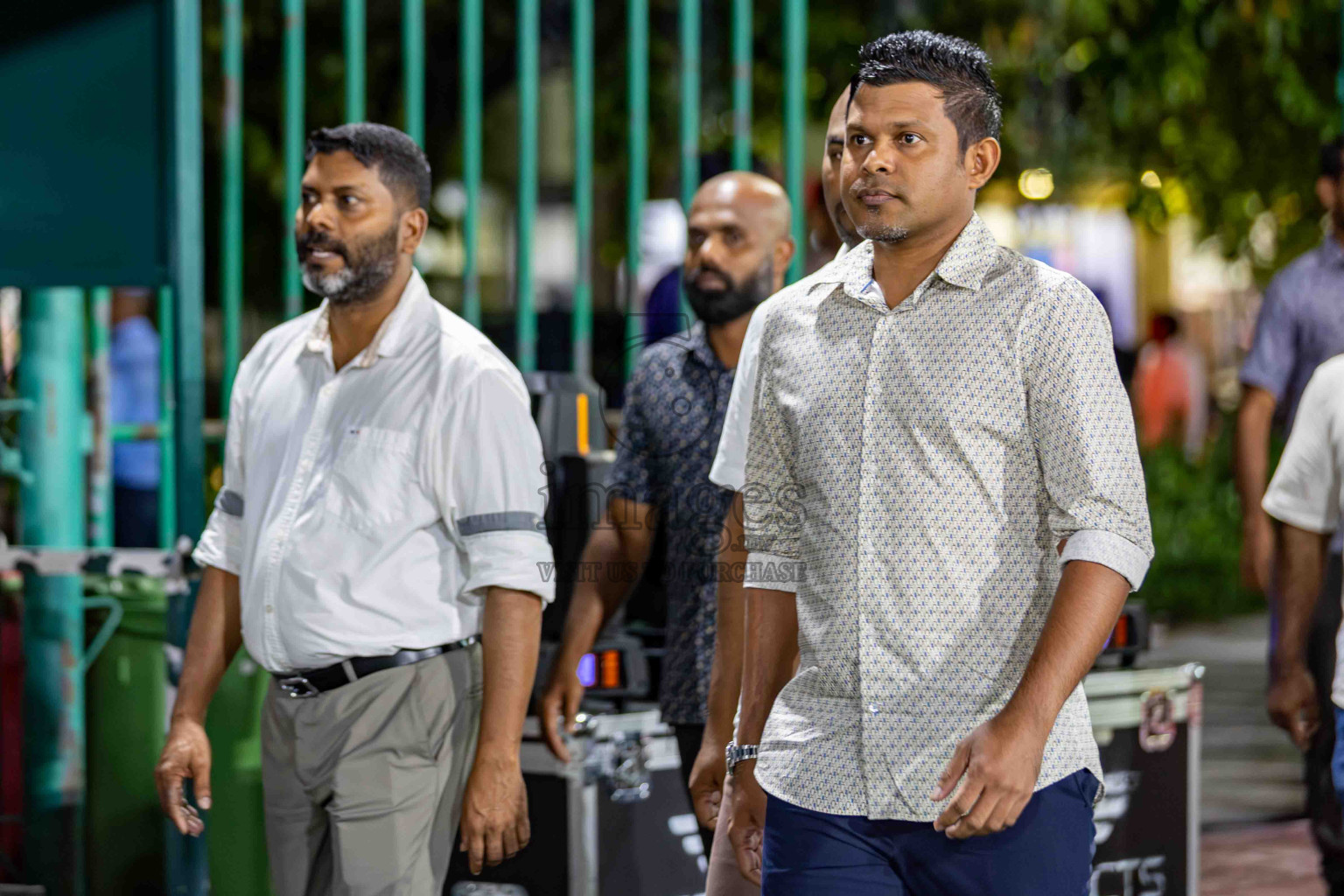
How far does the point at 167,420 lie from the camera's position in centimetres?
495

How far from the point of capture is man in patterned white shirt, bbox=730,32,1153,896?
2.16 metres

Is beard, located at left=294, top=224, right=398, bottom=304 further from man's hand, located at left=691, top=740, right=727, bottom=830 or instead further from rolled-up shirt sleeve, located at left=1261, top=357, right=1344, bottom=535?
rolled-up shirt sleeve, located at left=1261, top=357, right=1344, bottom=535

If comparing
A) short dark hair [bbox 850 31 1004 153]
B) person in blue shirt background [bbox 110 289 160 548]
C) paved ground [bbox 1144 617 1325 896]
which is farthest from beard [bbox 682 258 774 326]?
person in blue shirt background [bbox 110 289 160 548]

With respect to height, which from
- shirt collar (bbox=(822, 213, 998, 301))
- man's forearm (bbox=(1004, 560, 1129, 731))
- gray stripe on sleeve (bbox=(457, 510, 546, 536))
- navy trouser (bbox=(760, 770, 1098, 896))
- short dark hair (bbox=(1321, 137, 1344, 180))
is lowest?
navy trouser (bbox=(760, 770, 1098, 896))

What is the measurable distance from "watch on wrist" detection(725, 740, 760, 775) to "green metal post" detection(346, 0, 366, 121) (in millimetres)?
2260

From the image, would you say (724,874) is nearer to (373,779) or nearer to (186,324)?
(373,779)

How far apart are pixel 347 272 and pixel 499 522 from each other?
57 centimetres

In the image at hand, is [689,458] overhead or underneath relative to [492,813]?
overhead

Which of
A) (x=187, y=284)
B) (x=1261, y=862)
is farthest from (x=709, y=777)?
(x=1261, y=862)

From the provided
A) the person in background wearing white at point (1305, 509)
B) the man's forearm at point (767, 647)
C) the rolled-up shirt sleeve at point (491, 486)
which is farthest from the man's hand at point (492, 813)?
the person in background wearing white at point (1305, 509)

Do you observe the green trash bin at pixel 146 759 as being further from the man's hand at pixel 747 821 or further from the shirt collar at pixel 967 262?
the shirt collar at pixel 967 262

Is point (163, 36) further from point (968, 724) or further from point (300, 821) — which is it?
point (968, 724)

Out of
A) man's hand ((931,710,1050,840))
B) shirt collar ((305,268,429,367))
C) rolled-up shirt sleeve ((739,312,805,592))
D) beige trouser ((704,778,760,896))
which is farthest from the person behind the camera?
shirt collar ((305,268,429,367))

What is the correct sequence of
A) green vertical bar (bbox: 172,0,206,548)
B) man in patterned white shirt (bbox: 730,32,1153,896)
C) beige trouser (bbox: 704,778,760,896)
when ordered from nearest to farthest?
man in patterned white shirt (bbox: 730,32,1153,896) → beige trouser (bbox: 704,778,760,896) → green vertical bar (bbox: 172,0,206,548)
